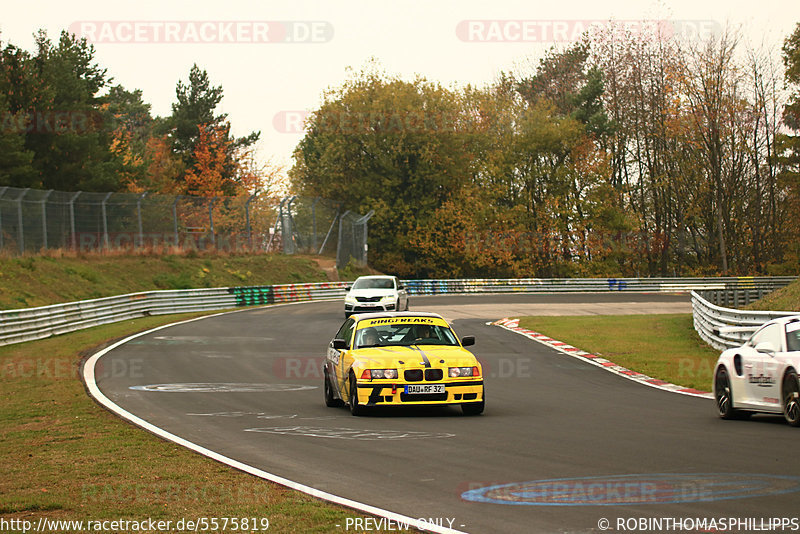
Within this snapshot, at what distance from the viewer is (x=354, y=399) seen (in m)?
12.8

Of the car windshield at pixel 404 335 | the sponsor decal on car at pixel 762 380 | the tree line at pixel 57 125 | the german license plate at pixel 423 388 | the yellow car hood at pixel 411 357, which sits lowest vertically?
the german license plate at pixel 423 388

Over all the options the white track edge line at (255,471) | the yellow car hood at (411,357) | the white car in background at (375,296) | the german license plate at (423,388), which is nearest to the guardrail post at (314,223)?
the white car in background at (375,296)

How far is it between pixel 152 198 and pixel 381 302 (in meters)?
17.1

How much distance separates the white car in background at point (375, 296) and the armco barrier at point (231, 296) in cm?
64

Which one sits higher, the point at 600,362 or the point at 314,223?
the point at 314,223

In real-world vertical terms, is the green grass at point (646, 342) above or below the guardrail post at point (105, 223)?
below

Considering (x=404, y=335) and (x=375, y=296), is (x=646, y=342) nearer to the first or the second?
(x=375, y=296)

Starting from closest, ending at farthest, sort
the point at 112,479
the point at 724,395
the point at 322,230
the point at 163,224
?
1. the point at 112,479
2. the point at 724,395
3. the point at 163,224
4. the point at 322,230

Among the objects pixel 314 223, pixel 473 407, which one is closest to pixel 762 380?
pixel 473 407

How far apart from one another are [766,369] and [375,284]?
23.2 m

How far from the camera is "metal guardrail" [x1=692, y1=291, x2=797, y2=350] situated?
766 inches

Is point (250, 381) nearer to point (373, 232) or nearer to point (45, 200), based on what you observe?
point (45, 200)

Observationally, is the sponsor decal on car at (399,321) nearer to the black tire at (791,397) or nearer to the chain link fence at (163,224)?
the black tire at (791,397)

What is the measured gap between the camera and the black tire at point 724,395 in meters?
12.2
